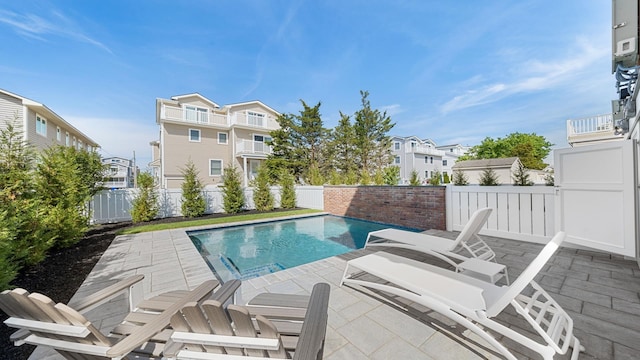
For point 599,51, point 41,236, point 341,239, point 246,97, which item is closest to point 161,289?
point 41,236

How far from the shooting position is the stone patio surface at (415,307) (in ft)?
6.48

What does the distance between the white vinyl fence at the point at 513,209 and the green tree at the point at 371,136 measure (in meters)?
17.1

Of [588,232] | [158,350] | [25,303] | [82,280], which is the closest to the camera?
[25,303]

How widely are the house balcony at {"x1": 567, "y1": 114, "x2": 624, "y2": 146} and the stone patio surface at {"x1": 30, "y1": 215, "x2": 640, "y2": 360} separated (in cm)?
1369

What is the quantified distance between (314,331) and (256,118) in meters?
20.6

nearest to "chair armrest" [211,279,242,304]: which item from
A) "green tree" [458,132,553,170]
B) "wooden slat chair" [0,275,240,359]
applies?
"wooden slat chair" [0,275,240,359]

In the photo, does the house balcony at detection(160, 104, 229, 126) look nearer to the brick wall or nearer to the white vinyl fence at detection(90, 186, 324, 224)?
the white vinyl fence at detection(90, 186, 324, 224)

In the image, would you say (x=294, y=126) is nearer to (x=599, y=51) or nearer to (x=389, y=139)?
(x=389, y=139)

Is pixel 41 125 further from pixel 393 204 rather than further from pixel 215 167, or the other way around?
pixel 393 204

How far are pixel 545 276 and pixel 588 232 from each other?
186 cm

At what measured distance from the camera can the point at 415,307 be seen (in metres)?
2.64

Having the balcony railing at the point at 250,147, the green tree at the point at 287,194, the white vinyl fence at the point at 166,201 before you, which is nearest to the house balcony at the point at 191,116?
the balcony railing at the point at 250,147

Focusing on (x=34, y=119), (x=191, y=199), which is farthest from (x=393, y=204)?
(x=34, y=119)

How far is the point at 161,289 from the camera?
3.30 meters
